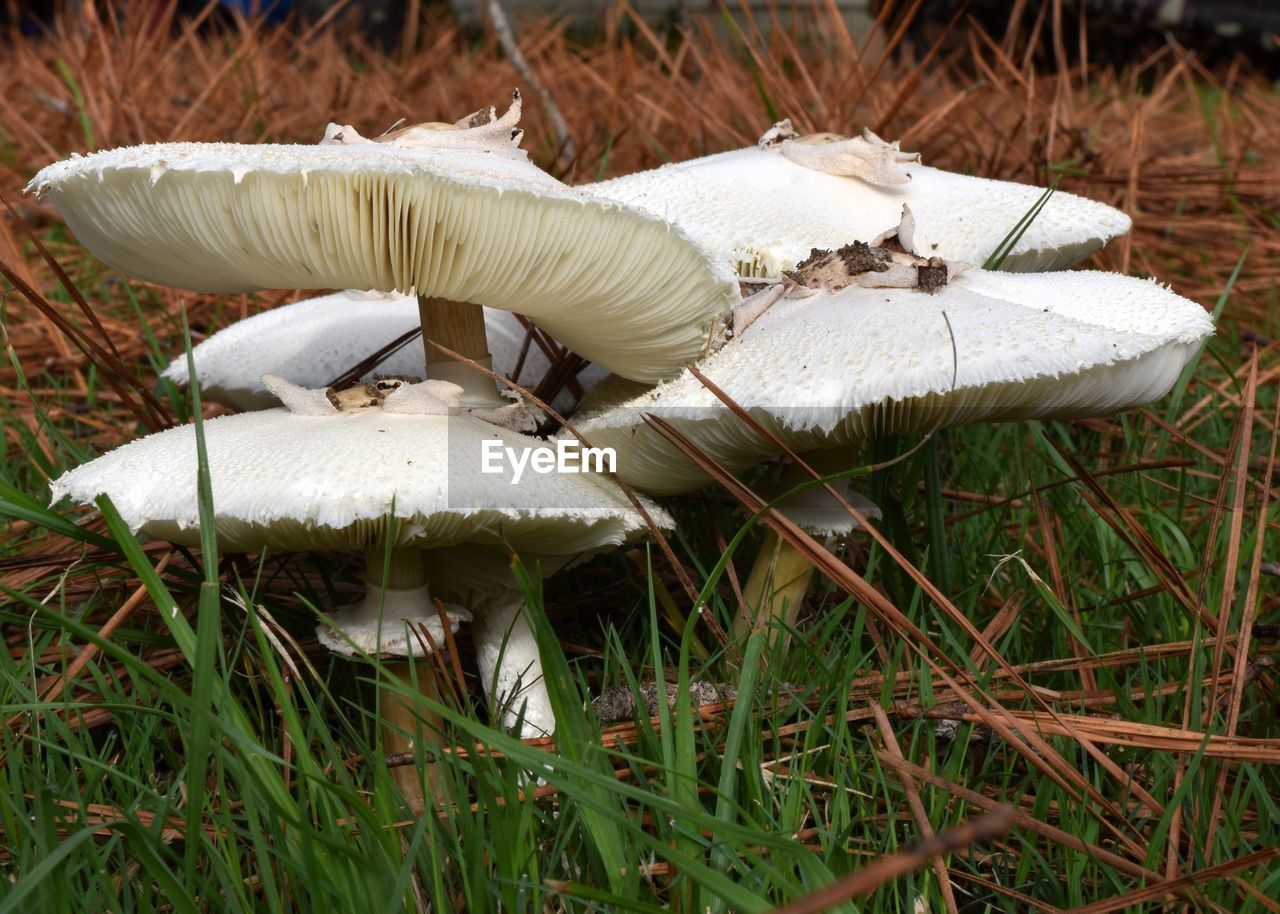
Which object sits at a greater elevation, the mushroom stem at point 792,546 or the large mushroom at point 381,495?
the large mushroom at point 381,495

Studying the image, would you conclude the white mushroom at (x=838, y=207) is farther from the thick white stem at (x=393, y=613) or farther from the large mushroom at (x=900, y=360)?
the thick white stem at (x=393, y=613)

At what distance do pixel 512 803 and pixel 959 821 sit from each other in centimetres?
72

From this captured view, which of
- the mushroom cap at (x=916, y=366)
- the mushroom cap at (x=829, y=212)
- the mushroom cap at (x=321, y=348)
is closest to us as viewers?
the mushroom cap at (x=916, y=366)

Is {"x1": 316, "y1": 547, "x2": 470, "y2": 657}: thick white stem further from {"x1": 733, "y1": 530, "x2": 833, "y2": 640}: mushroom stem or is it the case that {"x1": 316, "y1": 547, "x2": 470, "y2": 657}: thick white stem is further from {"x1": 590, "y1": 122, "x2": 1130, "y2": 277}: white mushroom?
{"x1": 590, "y1": 122, "x2": 1130, "y2": 277}: white mushroom

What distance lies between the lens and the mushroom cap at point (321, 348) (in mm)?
2648

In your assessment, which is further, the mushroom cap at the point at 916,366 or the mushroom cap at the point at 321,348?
the mushroom cap at the point at 321,348

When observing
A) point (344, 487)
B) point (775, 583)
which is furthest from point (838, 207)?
point (344, 487)

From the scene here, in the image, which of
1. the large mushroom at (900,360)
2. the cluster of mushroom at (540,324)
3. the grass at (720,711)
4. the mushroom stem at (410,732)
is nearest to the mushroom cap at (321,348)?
the grass at (720,711)

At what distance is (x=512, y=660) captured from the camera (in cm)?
229

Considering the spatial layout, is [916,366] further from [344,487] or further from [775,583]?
[344,487]

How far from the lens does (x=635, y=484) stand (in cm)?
226

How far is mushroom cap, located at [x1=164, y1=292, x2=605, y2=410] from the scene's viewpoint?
8.69ft

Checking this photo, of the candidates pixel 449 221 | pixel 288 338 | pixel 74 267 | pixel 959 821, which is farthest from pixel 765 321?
pixel 74 267

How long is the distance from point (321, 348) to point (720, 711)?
4.45 feet
